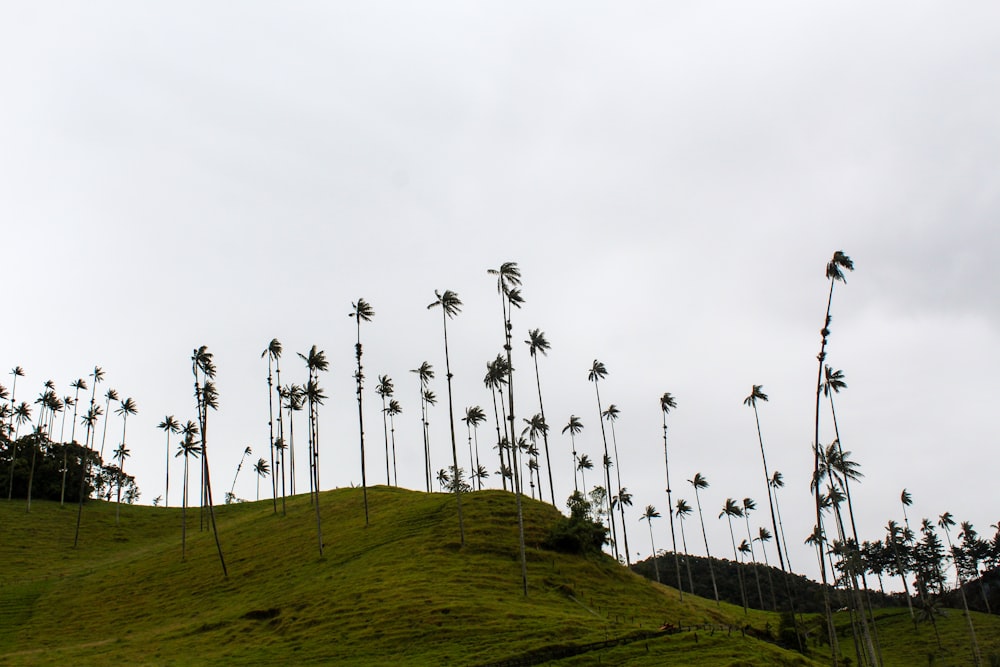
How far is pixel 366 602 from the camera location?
63219mm

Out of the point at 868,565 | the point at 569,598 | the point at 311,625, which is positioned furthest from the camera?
the point at 868,565

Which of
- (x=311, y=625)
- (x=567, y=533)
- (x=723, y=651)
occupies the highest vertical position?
(x=567, y=533)

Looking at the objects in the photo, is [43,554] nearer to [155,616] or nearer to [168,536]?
[168,536]

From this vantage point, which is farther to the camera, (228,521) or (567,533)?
(228,521)

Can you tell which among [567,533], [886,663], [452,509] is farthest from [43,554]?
[886,663]

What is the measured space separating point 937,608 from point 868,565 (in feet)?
161

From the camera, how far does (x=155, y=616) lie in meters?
74.5

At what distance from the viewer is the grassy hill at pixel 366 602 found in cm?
5297

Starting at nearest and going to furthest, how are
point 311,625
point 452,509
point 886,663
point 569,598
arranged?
point 311,625, point 569,598, point 452,509, point 886,663

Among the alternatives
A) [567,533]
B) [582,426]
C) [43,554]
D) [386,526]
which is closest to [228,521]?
[43,554]

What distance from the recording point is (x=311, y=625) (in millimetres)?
60312

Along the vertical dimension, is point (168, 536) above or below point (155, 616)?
above

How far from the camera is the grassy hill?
53.0m

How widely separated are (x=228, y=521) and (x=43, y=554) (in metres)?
27.7
